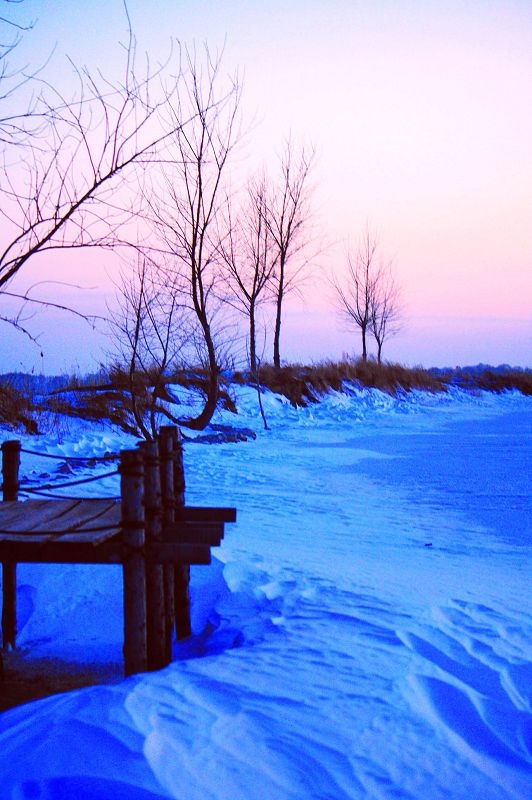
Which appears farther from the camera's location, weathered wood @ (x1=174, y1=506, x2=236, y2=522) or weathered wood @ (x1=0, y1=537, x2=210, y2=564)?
weathered wood @ (x1=174, y1=506, x2=236, y2=522)

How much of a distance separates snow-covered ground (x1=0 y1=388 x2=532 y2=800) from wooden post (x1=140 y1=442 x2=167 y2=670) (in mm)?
307

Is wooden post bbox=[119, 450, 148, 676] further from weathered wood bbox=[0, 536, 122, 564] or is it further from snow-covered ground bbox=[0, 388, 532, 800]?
snow-covered ground bbox=[0, 388, 532, 800]

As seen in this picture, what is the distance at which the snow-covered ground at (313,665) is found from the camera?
2.70 metres

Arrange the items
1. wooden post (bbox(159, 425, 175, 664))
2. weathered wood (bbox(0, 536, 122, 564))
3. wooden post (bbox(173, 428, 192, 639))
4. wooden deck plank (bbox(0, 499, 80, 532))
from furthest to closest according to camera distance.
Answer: wooden post (bbox(173, 428, 192, 639)) → wooden post (bbox(159, 425, 175, 664)) → wooden deck plank (bbox(0, 499, 80, 532)) → weathered wood (bbox(0, 536, 122, 564))

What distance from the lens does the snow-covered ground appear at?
2703mm

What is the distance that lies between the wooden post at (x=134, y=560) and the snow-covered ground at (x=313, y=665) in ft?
1.18

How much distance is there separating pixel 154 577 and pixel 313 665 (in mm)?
1115

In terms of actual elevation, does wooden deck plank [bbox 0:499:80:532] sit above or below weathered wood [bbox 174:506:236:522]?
above

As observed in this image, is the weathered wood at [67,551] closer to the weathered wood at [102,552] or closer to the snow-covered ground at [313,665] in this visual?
the weathered wood at [102,552]

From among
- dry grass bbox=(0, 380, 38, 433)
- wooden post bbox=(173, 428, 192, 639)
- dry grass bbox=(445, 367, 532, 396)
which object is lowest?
wooden post bbox=(173, 428, 192, 639)

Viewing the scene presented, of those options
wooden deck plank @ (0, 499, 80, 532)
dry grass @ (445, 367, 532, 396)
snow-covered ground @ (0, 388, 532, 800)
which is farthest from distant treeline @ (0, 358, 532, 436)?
wooden deck plank @ (0, 499, 80, 532)

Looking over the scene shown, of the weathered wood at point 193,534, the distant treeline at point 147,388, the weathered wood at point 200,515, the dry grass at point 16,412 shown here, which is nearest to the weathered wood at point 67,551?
the weathered wood at point 193,534

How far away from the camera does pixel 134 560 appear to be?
14.0 ft

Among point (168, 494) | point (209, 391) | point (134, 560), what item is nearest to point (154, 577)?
point (134, 560)
